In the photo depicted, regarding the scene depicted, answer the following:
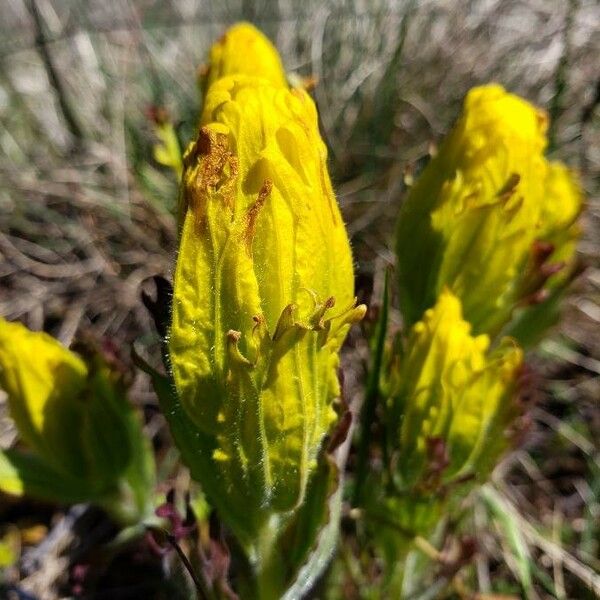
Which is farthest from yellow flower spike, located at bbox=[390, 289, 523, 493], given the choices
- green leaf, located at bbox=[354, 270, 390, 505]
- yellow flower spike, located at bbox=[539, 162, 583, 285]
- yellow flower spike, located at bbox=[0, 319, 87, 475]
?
yellow flower spike, located at bbox=[0, 319, 87, 475]

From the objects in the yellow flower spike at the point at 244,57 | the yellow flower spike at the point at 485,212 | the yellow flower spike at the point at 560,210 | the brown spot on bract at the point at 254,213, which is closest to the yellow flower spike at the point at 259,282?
the brown spot on bract at the point at 254,213

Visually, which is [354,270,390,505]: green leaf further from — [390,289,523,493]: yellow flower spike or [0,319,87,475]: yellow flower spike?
[0,319,87,475]: yellow flower spike

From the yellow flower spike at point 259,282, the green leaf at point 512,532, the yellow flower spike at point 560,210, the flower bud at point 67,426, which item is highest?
the yellow flower spike at point 259,282

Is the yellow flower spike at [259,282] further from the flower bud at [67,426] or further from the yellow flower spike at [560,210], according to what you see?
the yellow flower spike at [560,210]

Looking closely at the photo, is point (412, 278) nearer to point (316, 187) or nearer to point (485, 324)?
point (485, 324)

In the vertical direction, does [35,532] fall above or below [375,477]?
below

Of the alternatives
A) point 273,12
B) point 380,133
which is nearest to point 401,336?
point 380,133
